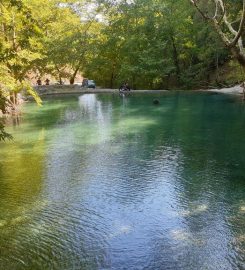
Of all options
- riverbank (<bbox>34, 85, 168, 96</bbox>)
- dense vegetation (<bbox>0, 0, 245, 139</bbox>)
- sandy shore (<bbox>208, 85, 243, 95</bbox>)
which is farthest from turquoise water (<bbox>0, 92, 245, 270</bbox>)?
dense vegetation (<bbox>0, 0, 245, 139</bbox>)

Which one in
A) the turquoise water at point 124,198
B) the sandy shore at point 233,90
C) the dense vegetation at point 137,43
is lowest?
the turquoise water at point 124,198

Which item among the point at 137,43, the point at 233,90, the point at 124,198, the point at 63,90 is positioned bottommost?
the point at 124,198

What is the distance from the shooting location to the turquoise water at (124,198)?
7137 mm

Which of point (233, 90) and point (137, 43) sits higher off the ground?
point (137, 43)

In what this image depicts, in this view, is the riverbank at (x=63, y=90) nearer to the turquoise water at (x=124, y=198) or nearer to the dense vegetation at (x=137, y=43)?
the dense vegetation at (x=137, y=43)

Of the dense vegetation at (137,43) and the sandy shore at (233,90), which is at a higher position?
the dense vegetation at (137,43)

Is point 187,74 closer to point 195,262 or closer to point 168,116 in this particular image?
point 168,116

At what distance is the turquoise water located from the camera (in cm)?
714

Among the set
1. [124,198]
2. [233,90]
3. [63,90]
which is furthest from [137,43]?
[124,198]

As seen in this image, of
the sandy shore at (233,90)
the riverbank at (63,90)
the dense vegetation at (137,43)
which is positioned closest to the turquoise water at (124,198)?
the sandy shore at (233,90)

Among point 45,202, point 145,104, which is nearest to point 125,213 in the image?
point 45,202

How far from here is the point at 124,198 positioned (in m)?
9.98

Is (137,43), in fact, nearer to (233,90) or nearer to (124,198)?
(233,90)

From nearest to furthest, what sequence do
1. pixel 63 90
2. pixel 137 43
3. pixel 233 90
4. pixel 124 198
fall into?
pixel 124 198 < pixel 233 90 < pixel 63 90 < pixel 137 43
